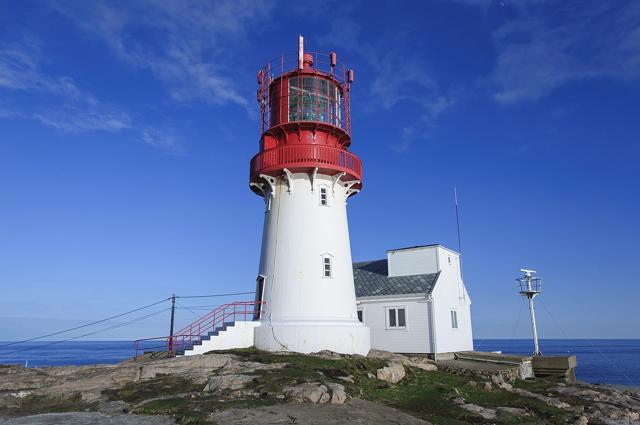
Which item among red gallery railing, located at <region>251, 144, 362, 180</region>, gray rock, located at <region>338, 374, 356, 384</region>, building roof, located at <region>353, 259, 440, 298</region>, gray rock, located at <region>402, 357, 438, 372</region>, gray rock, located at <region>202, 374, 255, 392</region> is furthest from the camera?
building roof, located at <region>353, 259, 440, 298</region>

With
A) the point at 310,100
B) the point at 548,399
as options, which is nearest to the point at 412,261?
the point at 310,100

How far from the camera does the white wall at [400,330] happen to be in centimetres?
2714

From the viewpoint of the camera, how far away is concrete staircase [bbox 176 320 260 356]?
2053 cm

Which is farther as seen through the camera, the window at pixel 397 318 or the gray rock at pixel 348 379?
the window at pixel 397 318

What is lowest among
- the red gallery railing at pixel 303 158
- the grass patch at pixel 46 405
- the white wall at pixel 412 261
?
the grass patch at pixel 46 405

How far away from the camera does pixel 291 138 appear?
76.7 ft

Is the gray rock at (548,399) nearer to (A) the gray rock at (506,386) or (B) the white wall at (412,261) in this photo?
(A) the gray rock at (506,386)

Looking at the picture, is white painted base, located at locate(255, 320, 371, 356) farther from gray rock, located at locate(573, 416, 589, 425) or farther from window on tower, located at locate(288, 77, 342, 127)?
window on tower, located at locate(288, 77, 342, 127)

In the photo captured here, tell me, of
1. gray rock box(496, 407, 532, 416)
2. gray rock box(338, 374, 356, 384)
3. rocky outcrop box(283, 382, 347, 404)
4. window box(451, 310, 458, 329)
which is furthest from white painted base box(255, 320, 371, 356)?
window box(451, 310, 458, 329)

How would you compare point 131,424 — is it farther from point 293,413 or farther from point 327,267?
point 327,267

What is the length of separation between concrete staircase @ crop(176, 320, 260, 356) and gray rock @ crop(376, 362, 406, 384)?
649cm

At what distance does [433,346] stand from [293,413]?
52.5ft

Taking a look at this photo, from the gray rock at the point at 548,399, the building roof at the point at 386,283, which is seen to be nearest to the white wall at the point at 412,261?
the building roof at the point at 386,283

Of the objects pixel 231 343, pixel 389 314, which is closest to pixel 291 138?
pixel 231 343
